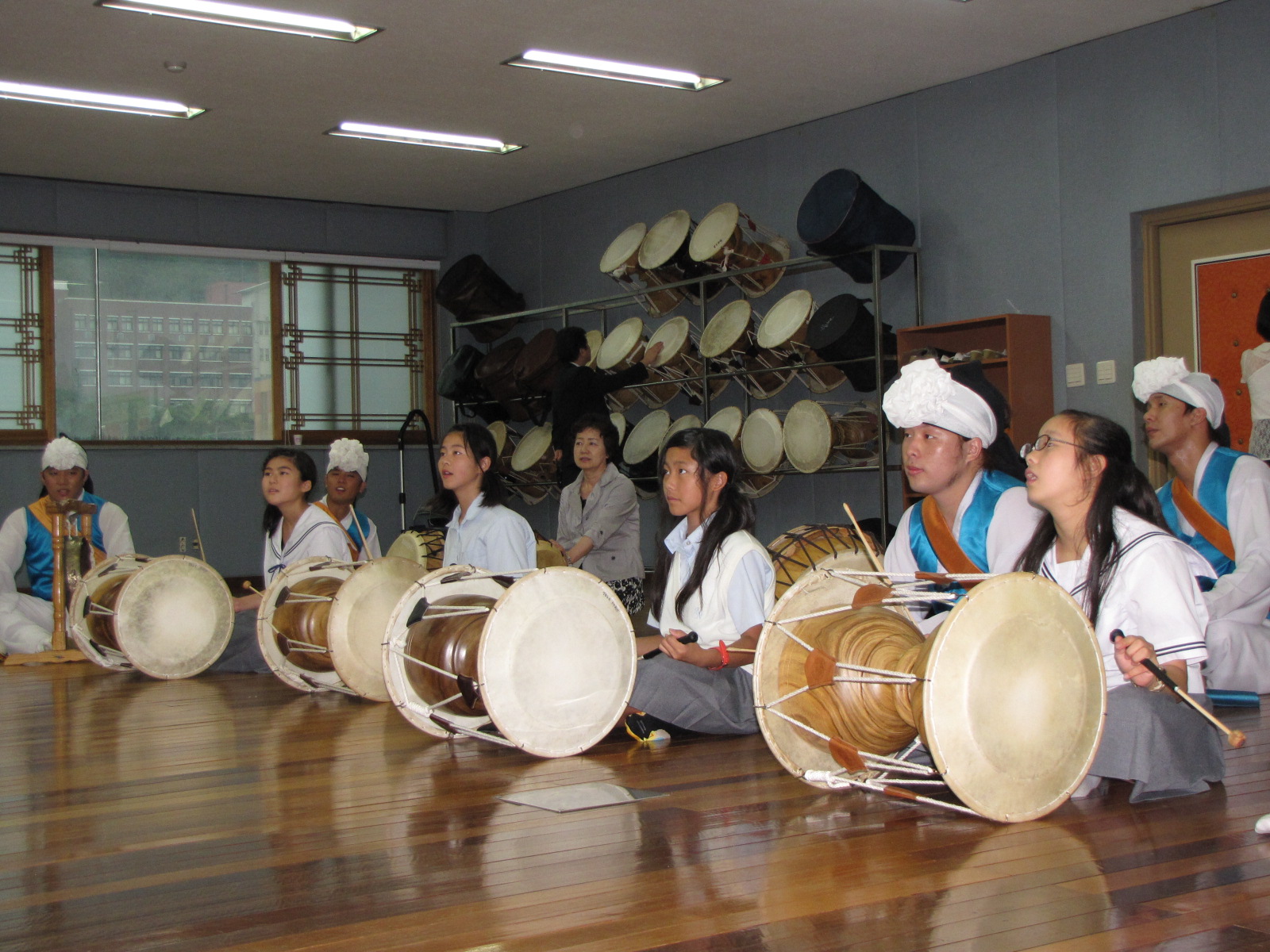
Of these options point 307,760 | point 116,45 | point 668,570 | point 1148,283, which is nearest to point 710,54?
point 1148,283

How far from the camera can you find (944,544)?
11.2 feet

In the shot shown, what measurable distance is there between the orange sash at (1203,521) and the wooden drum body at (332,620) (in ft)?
8.48

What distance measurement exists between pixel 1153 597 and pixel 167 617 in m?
4.01

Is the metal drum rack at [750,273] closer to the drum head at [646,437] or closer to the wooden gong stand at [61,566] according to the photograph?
the drum head at [646,437]

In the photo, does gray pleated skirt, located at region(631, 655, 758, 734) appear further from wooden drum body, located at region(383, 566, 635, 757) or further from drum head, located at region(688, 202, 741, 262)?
drum head, located at region(688, 202, 741, 262)

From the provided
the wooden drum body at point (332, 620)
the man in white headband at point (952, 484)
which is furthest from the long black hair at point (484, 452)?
the man in white headband at point (952, 484)

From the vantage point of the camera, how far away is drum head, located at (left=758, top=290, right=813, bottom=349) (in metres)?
7.01

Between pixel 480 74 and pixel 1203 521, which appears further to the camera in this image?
pixel 480 74

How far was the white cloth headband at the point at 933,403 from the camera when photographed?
10.9 feet

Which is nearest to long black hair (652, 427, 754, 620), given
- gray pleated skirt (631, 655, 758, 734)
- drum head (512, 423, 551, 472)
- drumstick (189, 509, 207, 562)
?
gray pleated skirt (631, 655, 758, 734)

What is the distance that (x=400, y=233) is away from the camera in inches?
400

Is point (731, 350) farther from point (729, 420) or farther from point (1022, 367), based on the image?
point (1022, 367)

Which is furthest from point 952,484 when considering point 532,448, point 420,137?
point 532,448

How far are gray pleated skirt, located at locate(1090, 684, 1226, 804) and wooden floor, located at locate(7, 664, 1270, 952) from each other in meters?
0.05
